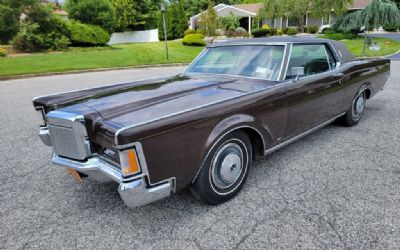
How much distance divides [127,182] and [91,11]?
24.9 metres

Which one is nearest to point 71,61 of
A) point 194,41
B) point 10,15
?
point 10,15

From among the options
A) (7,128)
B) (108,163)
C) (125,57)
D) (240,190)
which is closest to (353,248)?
(240,190)

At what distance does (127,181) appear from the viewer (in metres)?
2.06

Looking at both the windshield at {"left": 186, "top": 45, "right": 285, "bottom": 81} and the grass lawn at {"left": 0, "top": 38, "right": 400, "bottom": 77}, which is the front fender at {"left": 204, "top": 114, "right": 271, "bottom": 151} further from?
the grass lawn at {"left": 0, "top": 38, "right": 400, "bottom": 77}

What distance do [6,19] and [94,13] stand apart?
659cm

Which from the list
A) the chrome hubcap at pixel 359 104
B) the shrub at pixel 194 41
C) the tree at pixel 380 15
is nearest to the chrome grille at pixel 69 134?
the chrome hubcap at pixel 359 104

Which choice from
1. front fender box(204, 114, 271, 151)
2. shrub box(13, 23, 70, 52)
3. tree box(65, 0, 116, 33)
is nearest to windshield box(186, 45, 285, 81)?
front fender box(204, 114, 271, 151)

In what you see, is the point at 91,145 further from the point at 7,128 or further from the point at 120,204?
the point at 7,128

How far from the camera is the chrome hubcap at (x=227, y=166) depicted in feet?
8.59

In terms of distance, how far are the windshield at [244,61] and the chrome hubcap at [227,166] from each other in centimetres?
104

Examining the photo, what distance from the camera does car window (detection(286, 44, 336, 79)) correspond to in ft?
10.9

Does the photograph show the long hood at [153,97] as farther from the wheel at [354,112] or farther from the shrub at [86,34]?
the shrub at [86,34]

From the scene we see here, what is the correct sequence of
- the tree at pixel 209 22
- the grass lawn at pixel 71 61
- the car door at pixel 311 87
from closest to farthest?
the car door at pixel 311 87 → the grass lawn at pixel 71 61 → the tree at pixel 209 22

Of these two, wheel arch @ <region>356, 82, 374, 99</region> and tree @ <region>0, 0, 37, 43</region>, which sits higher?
tree @ <region>0, 0, 37, 43</region>
